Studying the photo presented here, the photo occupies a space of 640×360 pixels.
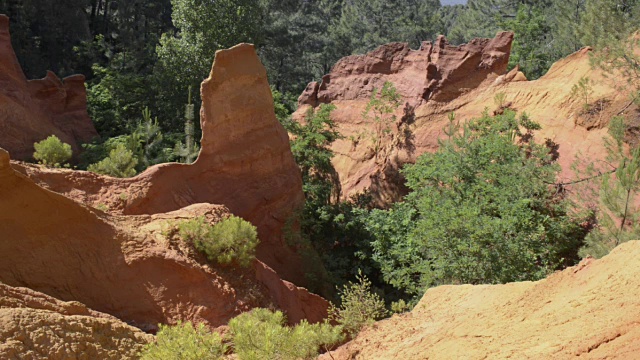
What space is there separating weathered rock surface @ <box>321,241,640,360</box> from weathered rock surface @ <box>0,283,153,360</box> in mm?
2445

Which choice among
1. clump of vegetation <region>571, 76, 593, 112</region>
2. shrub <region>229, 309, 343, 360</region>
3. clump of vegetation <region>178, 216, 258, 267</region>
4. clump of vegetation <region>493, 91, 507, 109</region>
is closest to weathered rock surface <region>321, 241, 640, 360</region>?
shrub <region>229, 309, 343, 360</region>

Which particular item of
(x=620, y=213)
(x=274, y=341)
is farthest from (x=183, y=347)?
(x=620, y=213)

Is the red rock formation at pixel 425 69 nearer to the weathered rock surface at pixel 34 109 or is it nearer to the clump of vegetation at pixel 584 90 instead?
the clump of vegetation at pixel 584 90

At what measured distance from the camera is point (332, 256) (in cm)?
1691

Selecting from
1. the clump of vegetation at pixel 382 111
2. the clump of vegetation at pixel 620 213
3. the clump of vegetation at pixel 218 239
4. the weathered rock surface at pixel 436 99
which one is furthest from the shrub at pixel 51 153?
the clump of vegetation at pixel 620 213

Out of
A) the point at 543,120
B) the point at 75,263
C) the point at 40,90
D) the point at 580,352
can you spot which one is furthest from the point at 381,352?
the point at 40,90

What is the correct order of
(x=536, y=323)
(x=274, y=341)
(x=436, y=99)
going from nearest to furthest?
(x=536, y=323) < (x=274, y=341) < (x=436, y=99)

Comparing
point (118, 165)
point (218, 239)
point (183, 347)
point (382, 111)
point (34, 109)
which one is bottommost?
point (183, 347)

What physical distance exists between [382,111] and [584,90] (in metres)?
6.92

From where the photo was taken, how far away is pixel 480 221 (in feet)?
45.8

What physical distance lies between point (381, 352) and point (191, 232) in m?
4.03

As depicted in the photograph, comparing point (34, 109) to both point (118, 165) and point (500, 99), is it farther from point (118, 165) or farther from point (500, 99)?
point (500, 99)

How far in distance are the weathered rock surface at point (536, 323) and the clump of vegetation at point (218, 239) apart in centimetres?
285

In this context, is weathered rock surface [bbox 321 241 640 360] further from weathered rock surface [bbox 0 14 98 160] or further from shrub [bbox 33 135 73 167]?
weathered rock surface [bbox 0 14 98 160]
